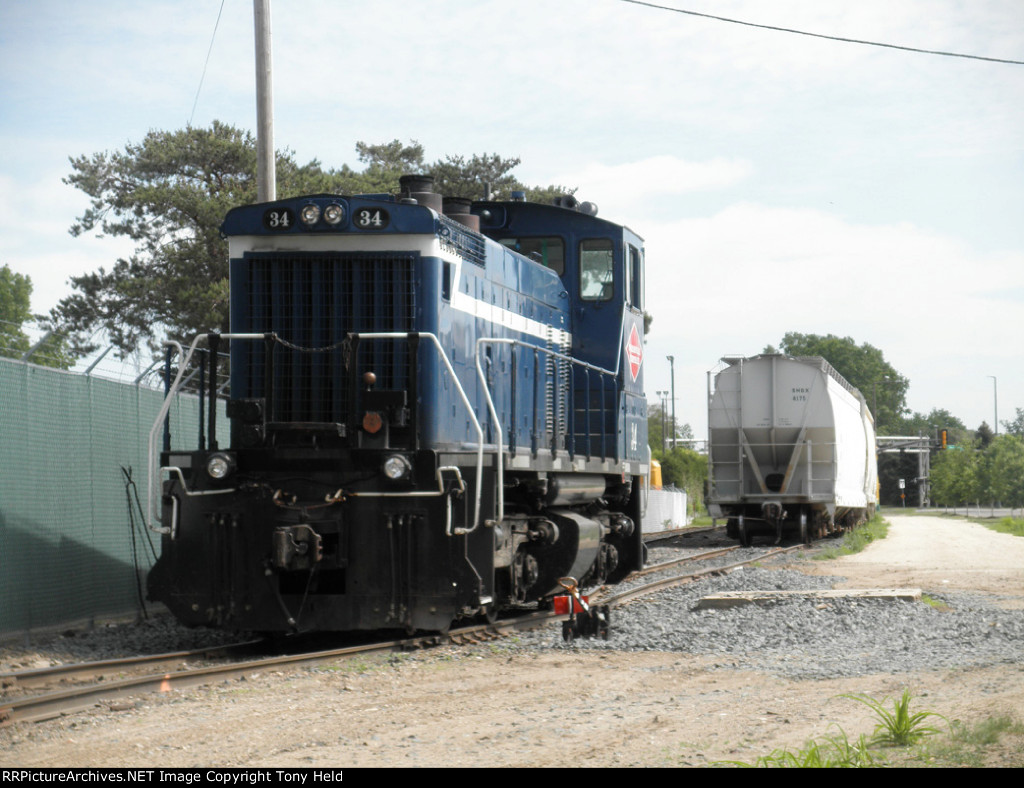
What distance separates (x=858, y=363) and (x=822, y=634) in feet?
341

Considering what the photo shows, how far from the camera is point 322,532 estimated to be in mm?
8445

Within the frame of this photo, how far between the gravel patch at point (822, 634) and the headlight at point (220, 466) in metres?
2.71

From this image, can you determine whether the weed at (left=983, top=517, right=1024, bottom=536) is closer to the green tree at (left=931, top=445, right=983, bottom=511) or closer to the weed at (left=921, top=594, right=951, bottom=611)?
the weed at (left=921, top=594, right=951, bottom=611)

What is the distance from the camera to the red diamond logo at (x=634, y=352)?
12.8 meters

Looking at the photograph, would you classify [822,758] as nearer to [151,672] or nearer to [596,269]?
[151,672]

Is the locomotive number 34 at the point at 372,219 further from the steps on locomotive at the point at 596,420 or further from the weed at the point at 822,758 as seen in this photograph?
the weed at the point at 822,758

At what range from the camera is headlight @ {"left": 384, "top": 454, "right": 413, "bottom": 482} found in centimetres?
835

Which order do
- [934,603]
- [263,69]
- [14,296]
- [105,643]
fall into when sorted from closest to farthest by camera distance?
[105,643]
[934,603]
[263,69]
[14,296]

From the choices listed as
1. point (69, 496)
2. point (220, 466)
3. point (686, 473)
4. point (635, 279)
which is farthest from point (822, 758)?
point (686, 473)

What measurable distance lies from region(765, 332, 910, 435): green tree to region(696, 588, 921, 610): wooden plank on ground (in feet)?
315

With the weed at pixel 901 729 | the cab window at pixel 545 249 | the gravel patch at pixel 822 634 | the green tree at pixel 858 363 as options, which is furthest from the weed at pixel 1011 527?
the green tree at pixel 858 363

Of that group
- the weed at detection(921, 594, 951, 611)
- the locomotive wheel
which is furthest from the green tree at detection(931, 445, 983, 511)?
the weed at detection(921, 594, 951, 611)

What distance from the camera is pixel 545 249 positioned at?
41.0 feet

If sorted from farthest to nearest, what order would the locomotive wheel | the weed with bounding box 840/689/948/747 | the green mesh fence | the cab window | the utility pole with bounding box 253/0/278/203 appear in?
the locomotive wheel, the utility pole with bounding box 253/0/278/203, the cab window, the green mesh fence, the weed with bounding box 840/689/948/747
